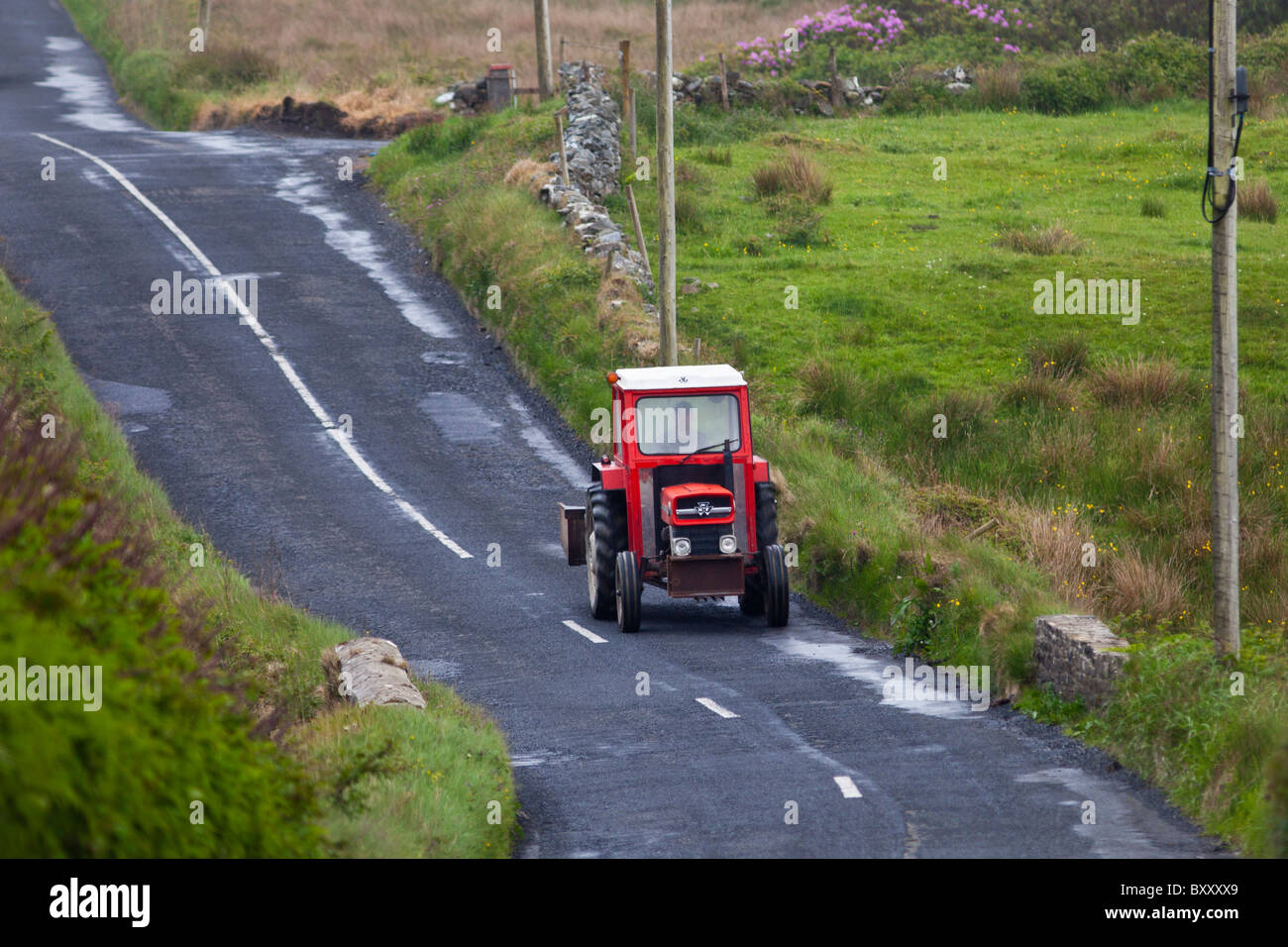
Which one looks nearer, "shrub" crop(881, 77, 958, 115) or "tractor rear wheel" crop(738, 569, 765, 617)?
"tractor rear wheel" crop(738, 569, 765, 617)

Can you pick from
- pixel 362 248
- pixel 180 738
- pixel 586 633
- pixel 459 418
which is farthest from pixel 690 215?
pixel 180 738

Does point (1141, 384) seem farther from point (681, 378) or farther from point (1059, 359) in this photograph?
point (681, 378)

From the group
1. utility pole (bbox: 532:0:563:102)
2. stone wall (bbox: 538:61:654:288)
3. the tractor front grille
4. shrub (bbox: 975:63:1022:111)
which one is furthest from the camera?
shrub (bbox: 975:63:1022:111)

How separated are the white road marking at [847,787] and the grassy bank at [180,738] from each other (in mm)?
2323

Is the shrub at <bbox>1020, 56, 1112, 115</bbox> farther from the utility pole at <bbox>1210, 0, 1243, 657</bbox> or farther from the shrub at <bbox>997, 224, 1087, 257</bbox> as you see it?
the utility pole at <bbox>1210, 0, 1243, 657</bbox>

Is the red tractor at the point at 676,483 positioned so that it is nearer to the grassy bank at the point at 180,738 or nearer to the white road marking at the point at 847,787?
the grassy bank at the point at 180,738

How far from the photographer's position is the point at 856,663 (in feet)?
46.0

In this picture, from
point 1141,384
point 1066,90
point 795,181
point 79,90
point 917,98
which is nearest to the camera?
point 1141,384

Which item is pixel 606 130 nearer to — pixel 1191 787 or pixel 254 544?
pixel 254 544

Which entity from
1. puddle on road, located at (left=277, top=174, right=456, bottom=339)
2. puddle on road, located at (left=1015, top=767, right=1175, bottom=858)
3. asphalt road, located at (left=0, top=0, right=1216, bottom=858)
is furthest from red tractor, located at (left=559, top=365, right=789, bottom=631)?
puddle on road, located at (left=277, top=174, right=456, bottom=339)

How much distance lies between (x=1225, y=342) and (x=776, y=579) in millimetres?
5017

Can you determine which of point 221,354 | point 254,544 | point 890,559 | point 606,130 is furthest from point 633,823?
point 606,130

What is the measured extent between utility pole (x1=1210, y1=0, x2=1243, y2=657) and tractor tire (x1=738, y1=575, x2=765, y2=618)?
5089 mm

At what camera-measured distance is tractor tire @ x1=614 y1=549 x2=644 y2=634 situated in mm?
14875
